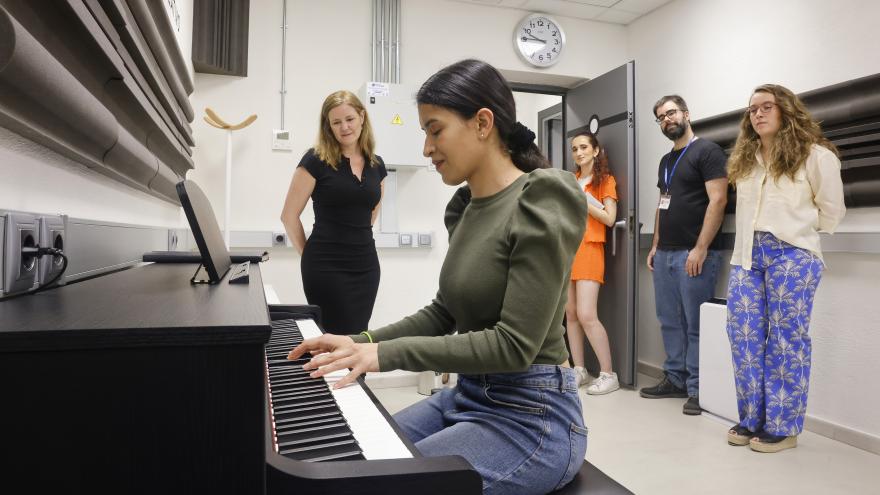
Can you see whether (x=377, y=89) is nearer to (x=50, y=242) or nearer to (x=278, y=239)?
(x=278, y=239)

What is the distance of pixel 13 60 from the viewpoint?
68cm

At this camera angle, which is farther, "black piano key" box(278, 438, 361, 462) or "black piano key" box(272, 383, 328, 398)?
"black piano key" box(272, 383, 328, 398)

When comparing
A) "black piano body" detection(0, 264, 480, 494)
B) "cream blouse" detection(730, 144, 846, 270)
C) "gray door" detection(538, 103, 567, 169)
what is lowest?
"black piano body" detection(0, 264, 480, 494)

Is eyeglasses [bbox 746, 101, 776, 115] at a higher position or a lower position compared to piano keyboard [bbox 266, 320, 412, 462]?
higher

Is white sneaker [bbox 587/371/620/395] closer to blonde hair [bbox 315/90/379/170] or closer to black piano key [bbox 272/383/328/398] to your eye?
blonde hair [bbox 315/90/379/170]

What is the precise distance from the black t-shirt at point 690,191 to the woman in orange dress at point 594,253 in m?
0.37

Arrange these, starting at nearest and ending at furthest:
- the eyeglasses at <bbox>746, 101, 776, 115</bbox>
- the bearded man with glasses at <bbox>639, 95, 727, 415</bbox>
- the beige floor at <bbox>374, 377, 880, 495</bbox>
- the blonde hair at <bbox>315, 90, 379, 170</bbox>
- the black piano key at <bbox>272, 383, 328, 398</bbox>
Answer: the black piano key at <bbox>272, 383, 328, 398</bbox> < the beige floor at <bbox>374, 377, 880, 495</bbox> < the blonde hair at <bbox>315, 90, 379, 170</bbox> < the eyeglasses at <bbox>746, 101, 776, 115</bbox> < the bearded man with glasses at <bbox>639, 95, 727, 415</bbox>

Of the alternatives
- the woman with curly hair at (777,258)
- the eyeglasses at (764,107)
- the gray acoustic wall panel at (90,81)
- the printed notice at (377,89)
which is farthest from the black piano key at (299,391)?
the printed notice at (377,89)

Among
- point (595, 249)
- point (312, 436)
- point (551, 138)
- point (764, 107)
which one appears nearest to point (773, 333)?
point (764, 107)

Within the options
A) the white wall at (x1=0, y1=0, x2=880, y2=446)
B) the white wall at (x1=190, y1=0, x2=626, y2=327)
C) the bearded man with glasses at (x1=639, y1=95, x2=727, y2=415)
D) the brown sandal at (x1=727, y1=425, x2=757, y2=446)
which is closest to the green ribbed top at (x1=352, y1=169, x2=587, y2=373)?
the white wall at (x1=0, y1=0, x2=880, y2=446)

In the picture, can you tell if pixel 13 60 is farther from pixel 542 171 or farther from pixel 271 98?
pixel 271 98

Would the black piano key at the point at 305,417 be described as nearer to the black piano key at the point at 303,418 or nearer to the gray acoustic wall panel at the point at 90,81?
the black piano key at the point at 303,418

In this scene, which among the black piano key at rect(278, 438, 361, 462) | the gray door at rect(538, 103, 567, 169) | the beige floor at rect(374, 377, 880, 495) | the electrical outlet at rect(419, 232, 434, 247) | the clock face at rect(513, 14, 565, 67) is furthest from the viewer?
the gray door at rect(538, 103, 567, 169)

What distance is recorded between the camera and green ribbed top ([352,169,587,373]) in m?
0.94
